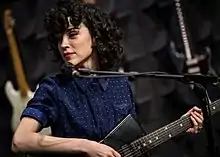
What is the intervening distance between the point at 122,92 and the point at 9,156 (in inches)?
33.1

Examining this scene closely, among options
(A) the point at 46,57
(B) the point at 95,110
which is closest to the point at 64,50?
(B) the point at 95,110

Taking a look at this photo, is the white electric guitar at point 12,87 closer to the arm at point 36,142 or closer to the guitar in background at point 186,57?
the guitar in background at point 186,57

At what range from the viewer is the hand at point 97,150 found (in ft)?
4.75

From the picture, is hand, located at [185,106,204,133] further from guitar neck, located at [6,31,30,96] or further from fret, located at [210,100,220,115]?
guitar neck, located at [6,31,30,96]

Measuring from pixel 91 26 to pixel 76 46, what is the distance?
0.09 metres

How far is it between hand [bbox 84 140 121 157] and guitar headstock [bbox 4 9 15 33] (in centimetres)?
94

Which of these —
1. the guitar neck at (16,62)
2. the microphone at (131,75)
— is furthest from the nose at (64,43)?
the guitar neck at (16,62)

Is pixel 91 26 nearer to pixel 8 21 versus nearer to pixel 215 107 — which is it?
pixel 215 107

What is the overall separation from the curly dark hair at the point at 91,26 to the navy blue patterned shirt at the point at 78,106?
8cm

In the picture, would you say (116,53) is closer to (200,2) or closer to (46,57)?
(46,57)

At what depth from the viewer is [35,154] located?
4.83 feet

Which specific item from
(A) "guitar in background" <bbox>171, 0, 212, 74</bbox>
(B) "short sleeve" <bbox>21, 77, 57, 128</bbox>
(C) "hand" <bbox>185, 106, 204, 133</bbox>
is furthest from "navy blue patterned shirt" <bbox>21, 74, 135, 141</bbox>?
(A) "guitar in background" <bbox>171, 0, 212, 74</bbox>

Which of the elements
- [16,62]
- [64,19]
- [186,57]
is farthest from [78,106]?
[186,57]

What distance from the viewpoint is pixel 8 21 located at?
2248mm
